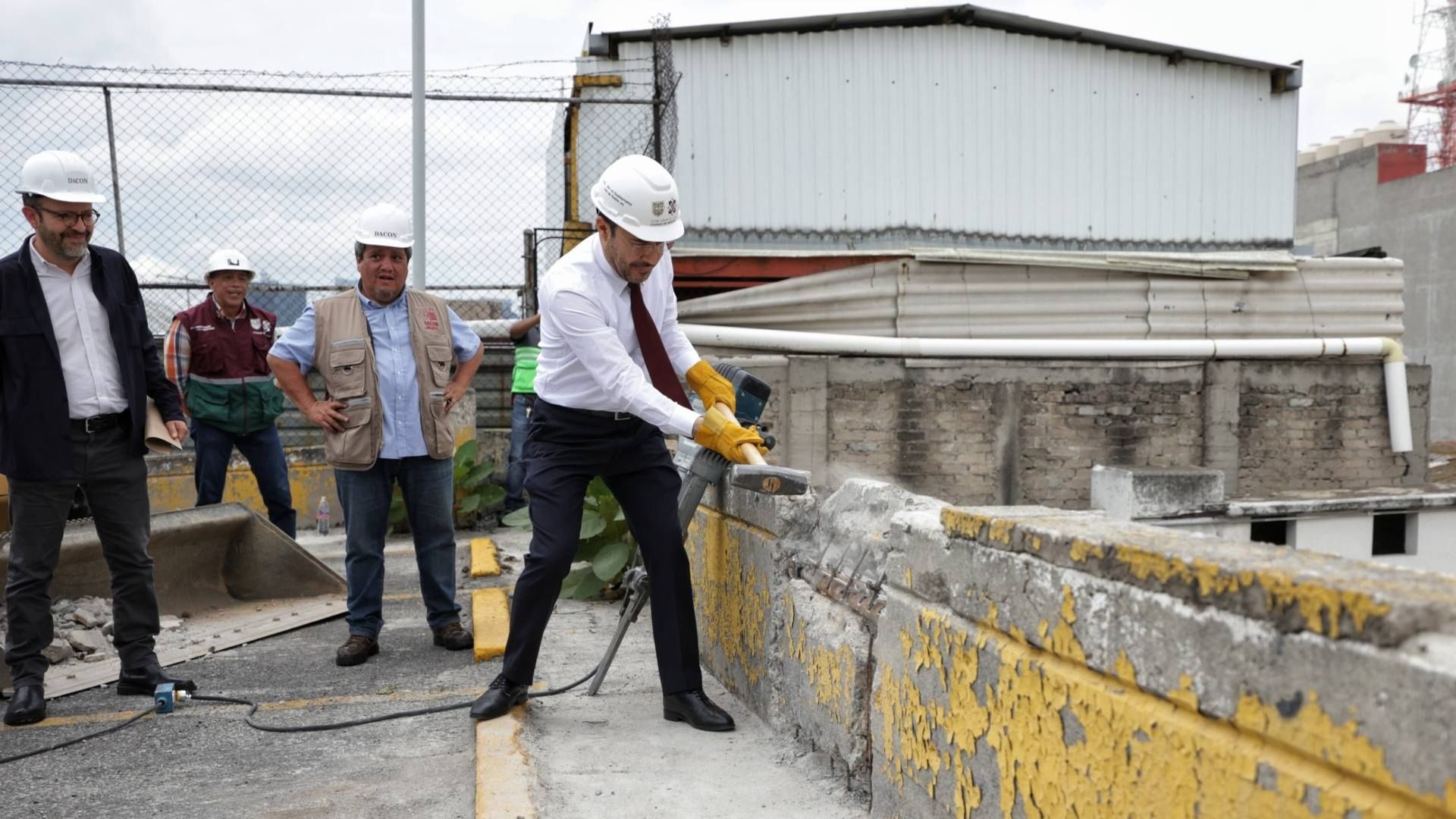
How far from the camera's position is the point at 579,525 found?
377 centimetres

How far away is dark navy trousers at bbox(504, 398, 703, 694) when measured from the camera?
369cm

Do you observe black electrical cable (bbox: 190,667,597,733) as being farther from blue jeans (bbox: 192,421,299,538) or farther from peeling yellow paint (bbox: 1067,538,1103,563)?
blue jeans (bbox: 192,421,299,538)

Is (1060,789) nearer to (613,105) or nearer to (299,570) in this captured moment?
(299,570)

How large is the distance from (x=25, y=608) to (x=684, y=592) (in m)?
2.31

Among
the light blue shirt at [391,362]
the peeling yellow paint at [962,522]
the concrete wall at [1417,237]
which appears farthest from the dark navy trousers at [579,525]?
the concrete wall at [1417,237]

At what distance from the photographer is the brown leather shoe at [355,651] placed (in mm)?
4812

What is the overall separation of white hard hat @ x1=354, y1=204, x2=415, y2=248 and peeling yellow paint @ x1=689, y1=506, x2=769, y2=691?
5.36ft

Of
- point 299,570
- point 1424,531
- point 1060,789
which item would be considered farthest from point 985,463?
point 1060,789

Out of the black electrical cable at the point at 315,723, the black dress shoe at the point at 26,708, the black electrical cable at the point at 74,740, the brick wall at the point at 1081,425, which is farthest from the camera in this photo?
the brick wall at the point at 1081,425

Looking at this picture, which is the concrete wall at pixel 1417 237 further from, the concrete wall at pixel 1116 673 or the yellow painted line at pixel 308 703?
the concrete wall at pixel 1116 673

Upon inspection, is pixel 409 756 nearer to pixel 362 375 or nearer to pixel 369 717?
pixel 369 717

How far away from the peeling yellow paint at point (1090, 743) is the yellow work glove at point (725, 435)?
0.96 meters

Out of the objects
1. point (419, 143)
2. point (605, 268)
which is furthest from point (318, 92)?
point (605, 268)

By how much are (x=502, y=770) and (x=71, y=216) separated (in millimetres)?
2472
